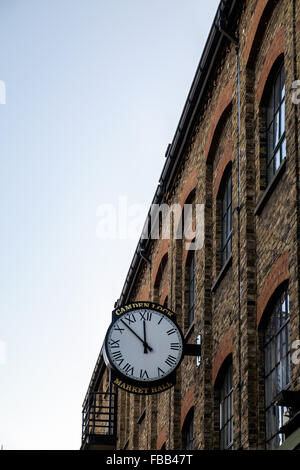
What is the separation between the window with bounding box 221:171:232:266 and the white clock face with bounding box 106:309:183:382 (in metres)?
1.63

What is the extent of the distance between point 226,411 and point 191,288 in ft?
15.2

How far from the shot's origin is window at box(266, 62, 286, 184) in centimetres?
1619

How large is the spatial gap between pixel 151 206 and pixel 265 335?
10.2 metres

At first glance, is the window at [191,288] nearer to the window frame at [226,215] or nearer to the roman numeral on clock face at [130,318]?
the window frame at [226,215]

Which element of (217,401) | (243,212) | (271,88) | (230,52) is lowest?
(217,401)

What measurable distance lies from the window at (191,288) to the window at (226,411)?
355 centimetres

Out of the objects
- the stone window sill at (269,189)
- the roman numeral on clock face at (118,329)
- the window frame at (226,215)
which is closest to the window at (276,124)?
the stone window sill at (269,189)

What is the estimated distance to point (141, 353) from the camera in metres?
19.0

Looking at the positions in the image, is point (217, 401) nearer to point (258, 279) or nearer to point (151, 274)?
point (258, 279)

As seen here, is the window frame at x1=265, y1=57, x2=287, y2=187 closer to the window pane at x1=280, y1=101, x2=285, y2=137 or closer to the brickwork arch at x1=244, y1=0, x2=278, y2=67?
the window pane at x1=280, y1=101, x2=285, y2=137

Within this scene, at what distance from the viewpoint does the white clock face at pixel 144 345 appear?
18.9 metres

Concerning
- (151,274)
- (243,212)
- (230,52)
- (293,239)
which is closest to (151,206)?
(151,274)

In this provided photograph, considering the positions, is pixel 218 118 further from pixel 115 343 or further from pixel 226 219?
pixel 115 343

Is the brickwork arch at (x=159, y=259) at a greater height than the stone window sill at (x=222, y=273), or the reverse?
the brickwork arch at (x=159, y=259)
